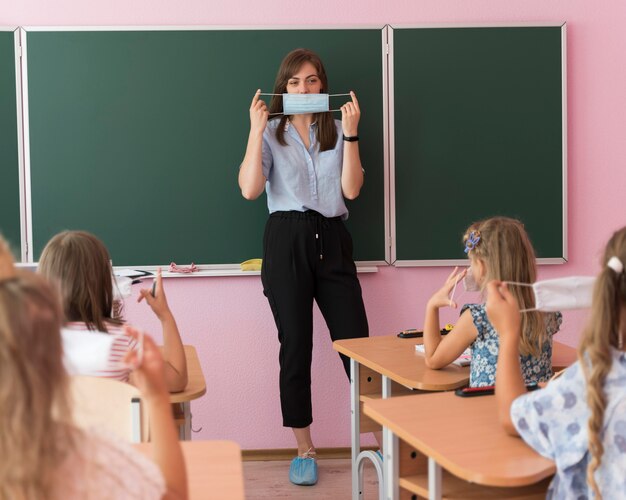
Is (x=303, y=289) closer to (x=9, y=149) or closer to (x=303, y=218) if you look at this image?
(x=303, y=218)

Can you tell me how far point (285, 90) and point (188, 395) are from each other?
6.06 feet

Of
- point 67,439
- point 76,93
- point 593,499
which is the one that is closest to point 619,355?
point 593,499

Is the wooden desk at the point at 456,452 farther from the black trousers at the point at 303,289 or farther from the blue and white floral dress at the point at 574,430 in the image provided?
the black trousers at the point at 303,289

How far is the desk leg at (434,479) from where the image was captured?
76.8 inches

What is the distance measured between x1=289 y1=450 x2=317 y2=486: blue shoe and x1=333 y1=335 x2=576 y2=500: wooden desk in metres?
0.64

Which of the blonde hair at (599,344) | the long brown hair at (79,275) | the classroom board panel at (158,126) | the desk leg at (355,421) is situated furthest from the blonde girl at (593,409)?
the classroom board panel at (158,126)

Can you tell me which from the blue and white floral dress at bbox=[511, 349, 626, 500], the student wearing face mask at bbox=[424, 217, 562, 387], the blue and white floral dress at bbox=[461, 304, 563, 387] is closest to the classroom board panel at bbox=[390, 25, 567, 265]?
the student wearing face mask at bbox=[424, 217, 562, 387]

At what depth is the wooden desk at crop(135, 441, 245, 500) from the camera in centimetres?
170

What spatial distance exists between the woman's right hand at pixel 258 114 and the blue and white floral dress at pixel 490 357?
4.95 feet

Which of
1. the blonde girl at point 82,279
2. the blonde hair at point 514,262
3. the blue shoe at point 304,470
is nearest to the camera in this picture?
the blonde girl at point 82,279

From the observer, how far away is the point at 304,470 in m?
3.96

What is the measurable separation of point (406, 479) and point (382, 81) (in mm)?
2375

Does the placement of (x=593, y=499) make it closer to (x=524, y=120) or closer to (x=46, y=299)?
(x=46, y=299)

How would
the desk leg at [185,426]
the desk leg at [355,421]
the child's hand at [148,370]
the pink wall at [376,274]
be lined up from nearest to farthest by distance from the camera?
the child's hand at [148,370] → the desk leg at [185,426] → the desk leg at [355,421] → the pink wall at [376,274]
